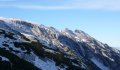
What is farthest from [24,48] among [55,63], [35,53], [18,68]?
[18,68]

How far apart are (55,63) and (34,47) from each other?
16.5 m

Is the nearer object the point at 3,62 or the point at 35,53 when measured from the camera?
the point at 3,62

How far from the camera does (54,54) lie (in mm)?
149500

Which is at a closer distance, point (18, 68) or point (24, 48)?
point (18, 68)

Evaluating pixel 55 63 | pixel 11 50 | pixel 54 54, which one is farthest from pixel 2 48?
pixel 54 54

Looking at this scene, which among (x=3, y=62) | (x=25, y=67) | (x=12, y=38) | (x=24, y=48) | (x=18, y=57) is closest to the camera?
(x=3, y=62)

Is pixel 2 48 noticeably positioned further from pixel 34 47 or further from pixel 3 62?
pixel 34 47

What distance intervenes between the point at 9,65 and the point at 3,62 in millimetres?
2362

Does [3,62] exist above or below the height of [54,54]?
below

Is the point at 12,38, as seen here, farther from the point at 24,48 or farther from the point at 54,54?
the point at 54,54

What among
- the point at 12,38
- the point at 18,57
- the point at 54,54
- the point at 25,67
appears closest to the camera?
the point at 25,67

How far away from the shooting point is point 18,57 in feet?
375

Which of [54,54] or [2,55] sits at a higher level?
[54,54]

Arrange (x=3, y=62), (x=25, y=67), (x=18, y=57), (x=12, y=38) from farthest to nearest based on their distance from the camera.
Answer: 1. (x=12, y=38)
2. (x=18, y=57)
3. (x=25, y=67)
4. (x=3, y=62)
